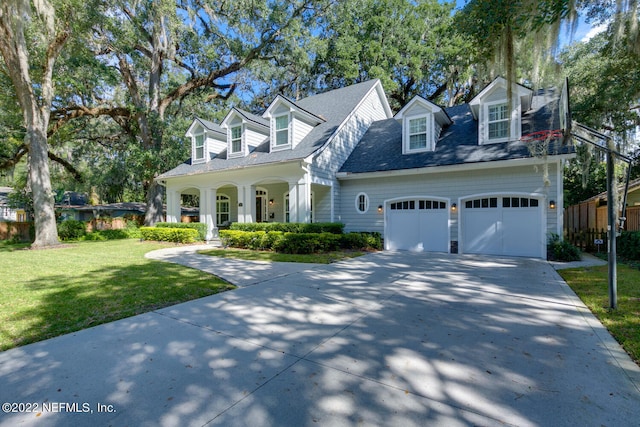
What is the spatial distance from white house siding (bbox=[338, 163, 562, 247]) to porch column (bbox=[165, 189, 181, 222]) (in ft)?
31.4

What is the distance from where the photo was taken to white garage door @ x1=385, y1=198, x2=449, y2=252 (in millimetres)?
11336

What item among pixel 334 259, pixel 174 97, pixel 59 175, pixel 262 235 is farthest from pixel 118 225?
pixel 334 259

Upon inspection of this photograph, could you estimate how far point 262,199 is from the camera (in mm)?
17266

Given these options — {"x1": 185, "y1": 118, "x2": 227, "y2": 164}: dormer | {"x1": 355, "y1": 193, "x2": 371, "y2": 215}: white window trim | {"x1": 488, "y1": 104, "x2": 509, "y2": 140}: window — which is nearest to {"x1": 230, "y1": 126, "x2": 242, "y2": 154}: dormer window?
{"x1": 185, "y1": 118, "x2": 227, "y2": 164}: dormer

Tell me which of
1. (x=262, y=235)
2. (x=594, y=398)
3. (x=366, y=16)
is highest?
(x=366, y=16)

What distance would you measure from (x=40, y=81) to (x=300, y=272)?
52.3 ft

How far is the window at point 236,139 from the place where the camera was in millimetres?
14785

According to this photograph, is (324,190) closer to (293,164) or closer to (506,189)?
(293,164)

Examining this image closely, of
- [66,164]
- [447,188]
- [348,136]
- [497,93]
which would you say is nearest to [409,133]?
[447,188]

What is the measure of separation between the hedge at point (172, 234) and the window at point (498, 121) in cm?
1334

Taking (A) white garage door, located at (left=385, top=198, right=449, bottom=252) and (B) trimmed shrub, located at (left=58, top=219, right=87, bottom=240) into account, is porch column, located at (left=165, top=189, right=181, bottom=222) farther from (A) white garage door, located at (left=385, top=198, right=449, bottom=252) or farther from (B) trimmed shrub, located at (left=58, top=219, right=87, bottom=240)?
(A) white garage door, located at (left=385, top=198, right=449, bottom=252)

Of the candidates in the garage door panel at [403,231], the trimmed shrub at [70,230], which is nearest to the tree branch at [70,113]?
the trimmed shrub at [70,230]

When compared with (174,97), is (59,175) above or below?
below

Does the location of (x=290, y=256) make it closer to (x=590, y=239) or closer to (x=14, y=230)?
(x=590, y=239)
